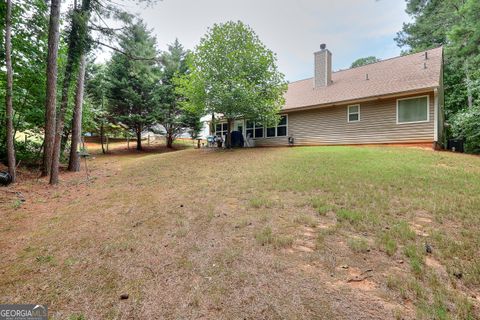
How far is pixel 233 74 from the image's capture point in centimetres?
1195

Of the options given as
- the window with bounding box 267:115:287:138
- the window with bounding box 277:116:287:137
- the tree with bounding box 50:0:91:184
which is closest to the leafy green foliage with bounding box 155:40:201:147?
the window with bounding box 267:115:287:138

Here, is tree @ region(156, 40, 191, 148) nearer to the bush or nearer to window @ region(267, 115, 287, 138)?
window @ region(267, 115, 287, 138)

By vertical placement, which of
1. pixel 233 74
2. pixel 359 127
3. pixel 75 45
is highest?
pixel 233 74

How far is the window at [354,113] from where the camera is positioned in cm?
1280

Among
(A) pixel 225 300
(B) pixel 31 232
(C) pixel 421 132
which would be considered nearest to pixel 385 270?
(A) pixel 225 300

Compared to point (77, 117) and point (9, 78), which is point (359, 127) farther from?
point (9, 78)

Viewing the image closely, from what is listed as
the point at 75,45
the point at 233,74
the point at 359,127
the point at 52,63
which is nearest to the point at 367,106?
the point at 359,127

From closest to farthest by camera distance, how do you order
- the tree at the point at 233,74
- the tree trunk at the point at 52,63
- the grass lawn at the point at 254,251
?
the grass lawn at the point at 254,251, the tree trunk at the point at 52,63, the tree at the point at 233,74

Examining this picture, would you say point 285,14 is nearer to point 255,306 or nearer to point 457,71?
point 457,71

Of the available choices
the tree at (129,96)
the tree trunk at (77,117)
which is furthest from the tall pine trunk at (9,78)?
the tree at (129,96)

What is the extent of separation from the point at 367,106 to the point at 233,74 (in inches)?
289

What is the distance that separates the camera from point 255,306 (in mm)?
1980

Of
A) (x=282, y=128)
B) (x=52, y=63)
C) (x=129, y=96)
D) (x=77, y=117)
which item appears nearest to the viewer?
(x=52, y=63)

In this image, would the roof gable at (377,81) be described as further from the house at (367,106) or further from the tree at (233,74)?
the tree at (233,74)
